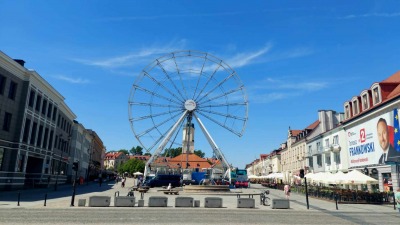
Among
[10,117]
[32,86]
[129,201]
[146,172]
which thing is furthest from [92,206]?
[146,172]

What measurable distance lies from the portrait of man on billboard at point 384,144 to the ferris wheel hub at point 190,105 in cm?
2792

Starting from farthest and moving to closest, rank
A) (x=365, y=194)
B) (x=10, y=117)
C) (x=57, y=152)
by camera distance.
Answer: (x=57, y=152) → (x=10, y=117) → (x=365, y=194)

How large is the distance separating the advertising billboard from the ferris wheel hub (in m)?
23.8

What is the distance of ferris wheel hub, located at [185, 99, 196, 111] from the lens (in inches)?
2152

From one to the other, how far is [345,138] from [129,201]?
34.4 metres

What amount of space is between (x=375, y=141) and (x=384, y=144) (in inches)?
82.9

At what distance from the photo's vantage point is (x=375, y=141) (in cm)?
3650

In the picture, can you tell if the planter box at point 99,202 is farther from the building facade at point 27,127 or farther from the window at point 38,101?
the window at point 38,101

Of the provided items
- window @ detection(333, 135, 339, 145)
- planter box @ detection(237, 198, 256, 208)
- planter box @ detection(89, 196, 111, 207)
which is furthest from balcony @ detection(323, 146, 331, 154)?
planter box @ detection(89, 196, 111, 207)

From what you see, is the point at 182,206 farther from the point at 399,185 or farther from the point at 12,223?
the point at 399,185

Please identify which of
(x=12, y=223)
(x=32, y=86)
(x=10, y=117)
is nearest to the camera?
(x=12, y=223)

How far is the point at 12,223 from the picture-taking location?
48.2ft

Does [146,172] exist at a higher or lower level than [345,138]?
lower

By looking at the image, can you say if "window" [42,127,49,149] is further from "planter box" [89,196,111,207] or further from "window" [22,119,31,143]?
"planter box" [89,196,111,207]
